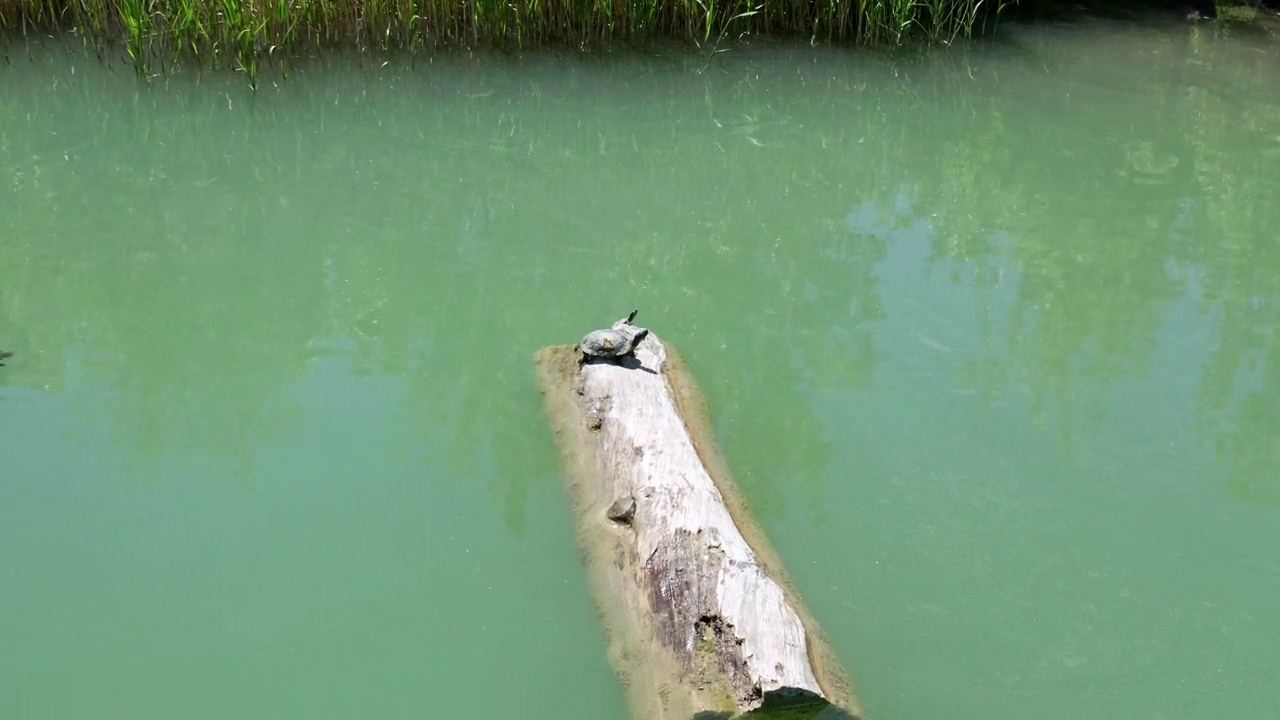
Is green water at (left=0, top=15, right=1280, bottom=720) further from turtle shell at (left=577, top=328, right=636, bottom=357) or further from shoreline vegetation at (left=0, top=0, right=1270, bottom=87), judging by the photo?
turtle shell at (left=577, top=328, right=636, bottom=357)

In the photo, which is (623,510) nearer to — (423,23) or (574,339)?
(574,339)

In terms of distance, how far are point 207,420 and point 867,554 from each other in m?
2.29

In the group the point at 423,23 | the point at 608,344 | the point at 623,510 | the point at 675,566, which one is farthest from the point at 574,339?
the point at 423,23

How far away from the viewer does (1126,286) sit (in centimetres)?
523

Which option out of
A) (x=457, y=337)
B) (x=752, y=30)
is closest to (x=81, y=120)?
(x=457, y=337)

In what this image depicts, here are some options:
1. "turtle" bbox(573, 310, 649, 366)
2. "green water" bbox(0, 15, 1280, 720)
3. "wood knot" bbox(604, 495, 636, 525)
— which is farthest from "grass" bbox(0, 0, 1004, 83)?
"wood knot" bbox(604, 495, 636, 525)

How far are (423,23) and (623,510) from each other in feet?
16.7

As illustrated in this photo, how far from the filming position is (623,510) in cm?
340

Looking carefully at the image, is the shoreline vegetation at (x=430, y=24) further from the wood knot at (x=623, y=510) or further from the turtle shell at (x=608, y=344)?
the wood knot at (x=623, y=510)

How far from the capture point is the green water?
3.17m

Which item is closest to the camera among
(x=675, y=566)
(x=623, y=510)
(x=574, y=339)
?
(x=675, y=566)

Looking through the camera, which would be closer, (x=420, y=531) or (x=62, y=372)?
(x=420, y=531)

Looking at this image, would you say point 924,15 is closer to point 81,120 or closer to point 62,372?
point 81,120

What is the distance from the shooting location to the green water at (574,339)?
3.17 meters
